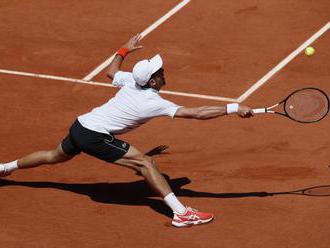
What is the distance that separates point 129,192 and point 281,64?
5.15 m

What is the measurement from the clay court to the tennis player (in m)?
0.45

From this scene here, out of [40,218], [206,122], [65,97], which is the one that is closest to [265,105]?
[206,122]

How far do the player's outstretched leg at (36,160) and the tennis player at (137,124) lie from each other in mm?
202

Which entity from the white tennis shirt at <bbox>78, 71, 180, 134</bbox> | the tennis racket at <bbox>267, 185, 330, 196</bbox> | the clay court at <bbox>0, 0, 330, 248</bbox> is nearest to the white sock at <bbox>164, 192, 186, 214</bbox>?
the clay court at <bbox>0, 0, 330, 248</bbox>

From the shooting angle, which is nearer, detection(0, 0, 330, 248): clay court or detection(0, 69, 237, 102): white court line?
detection(0, 0, 330, 248): clay court

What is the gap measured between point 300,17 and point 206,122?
4.64m

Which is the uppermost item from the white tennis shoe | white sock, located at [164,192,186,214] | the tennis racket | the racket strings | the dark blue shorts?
the racket strings

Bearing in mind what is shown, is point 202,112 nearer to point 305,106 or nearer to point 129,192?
point 305,106

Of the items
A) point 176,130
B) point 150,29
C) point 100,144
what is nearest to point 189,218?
point 100,144

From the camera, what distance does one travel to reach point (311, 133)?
16.4 meters

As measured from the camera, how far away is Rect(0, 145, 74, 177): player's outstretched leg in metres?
14.6

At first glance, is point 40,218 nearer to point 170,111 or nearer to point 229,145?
point 170,111

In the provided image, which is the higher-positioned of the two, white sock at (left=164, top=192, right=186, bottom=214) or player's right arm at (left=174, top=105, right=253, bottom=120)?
player's right arm at (left=174, top=105, right=253, bottom=120)

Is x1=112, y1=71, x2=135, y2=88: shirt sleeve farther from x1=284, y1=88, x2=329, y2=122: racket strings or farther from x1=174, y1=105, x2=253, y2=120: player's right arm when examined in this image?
x1=284, y1=88, x2=329, y2=122: racket strings
